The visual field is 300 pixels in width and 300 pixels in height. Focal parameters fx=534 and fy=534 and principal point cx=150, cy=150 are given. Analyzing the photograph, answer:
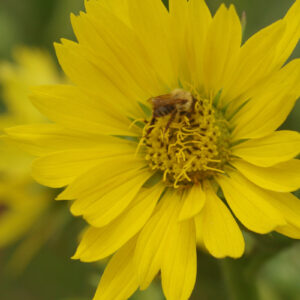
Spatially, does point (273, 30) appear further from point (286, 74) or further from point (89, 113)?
point (89, 113)

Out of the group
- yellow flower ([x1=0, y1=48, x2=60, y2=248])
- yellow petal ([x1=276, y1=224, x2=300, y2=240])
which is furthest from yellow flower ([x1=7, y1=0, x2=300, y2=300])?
yellow flower ([x1=0, y1=48, x2=60, y2=248])

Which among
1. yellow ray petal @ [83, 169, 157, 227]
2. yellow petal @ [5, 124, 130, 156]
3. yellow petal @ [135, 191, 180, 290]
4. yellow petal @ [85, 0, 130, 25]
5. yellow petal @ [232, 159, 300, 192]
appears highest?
yellow petal @ [85, 0, 130, 25]

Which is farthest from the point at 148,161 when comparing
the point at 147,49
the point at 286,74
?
the point at 286,74

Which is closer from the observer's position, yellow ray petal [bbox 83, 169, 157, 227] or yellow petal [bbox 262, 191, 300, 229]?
yellow petal [bbox 262, 191, 300, 229]

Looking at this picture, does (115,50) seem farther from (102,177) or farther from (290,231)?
(290,231)

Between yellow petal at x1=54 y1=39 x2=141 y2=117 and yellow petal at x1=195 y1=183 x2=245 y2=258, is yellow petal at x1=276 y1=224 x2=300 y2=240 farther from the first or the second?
yellow petal at x1=54 y1=39 x2=141 y2=117

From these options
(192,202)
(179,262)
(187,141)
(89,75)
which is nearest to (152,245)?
(179,262)

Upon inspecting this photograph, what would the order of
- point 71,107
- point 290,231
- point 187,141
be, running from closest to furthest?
point 290,231 → point 71,107 → point 187,141
